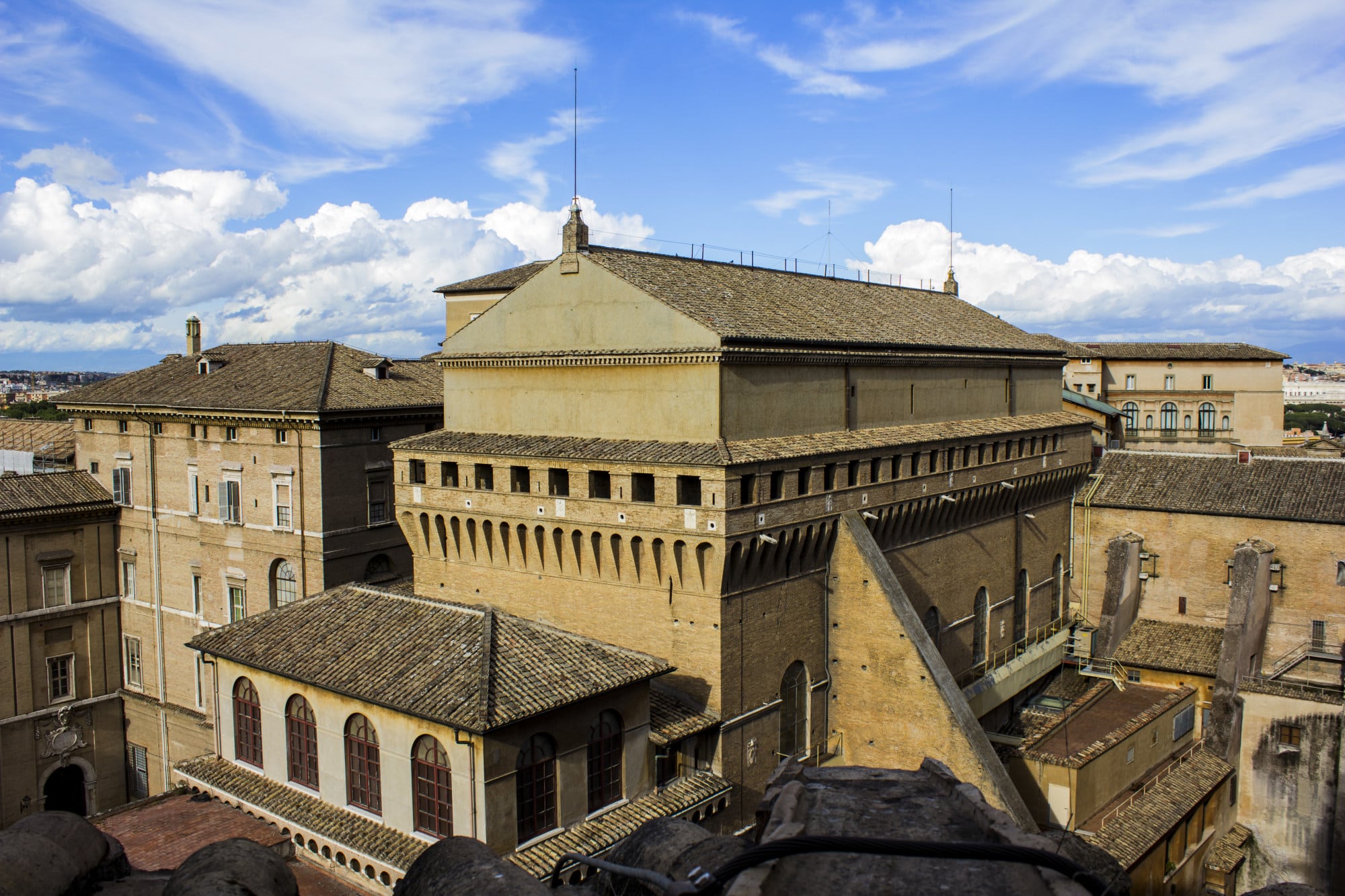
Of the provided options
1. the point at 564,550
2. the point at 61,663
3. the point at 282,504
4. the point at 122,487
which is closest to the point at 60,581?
the point at 61,663

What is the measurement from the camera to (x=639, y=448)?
21.8 metres

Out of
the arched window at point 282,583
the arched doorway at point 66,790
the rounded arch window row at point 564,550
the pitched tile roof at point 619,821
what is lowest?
the arched doorway at point 66,790

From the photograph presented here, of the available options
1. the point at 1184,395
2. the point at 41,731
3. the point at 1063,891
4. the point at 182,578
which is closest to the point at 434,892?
the point at 1063,891

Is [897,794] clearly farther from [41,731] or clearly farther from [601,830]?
[41,731]

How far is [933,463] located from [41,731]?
98.2ft

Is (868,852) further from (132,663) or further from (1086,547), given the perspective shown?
(132,663)

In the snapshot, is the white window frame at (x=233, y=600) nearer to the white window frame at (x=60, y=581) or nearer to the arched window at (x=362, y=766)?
the white window frame at (x=60, y=581)

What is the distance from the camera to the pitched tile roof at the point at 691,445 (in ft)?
68.4

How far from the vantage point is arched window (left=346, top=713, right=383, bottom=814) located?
714 inches

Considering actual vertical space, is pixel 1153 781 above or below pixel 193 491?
below

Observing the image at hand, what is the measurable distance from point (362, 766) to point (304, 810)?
157 centimetres

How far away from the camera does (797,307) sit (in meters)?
26.8

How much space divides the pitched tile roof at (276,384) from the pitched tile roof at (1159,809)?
2328 cm

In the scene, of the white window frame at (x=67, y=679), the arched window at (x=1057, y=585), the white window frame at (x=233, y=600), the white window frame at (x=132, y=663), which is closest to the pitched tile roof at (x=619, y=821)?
the white window frame at (x=233, y=600)
